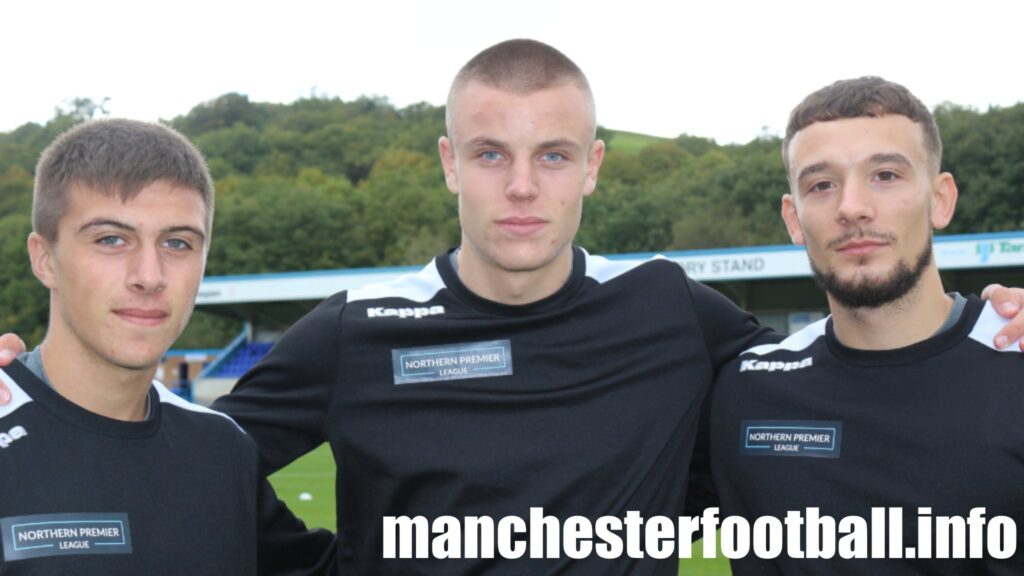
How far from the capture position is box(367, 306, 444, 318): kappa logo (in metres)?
3.78

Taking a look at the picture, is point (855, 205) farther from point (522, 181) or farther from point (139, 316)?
point (139, 316)

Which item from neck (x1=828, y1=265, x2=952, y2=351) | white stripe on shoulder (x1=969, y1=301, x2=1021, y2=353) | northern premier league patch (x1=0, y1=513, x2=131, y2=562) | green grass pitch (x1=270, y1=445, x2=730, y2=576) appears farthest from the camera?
green grass pitch (x1=270, y1=445, x2=730, y2=576)

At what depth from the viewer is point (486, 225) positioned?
A: 3.63 meters

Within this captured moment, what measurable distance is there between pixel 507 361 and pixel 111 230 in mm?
1290

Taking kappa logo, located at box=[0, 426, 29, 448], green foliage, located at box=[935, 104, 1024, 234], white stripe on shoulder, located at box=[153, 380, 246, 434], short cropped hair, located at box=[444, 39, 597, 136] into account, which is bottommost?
kappa logo, located at box=[0, 426, 29, 448]

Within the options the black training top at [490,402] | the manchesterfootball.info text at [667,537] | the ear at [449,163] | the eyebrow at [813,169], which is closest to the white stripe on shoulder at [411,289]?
the black training top at [490,402]

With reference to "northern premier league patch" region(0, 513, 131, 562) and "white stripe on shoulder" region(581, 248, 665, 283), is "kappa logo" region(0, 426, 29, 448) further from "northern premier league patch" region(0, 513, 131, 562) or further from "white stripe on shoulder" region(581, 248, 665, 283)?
"white stripe on shoulder" region(581, 248, 665, 283)

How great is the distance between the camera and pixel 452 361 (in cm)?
367

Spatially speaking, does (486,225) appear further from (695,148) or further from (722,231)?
(695,148)

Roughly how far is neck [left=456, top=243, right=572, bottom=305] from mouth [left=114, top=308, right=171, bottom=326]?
1.09 meters

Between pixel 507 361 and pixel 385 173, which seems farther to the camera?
pixel 385 173

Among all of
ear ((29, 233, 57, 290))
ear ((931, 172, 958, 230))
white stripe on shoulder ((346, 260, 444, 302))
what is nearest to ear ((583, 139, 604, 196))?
white stripe on shoulder ((346, 260, 444, 302))

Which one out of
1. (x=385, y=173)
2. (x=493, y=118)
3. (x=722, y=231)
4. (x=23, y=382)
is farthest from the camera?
(x=385, y=173)

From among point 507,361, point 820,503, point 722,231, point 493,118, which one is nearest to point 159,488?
point 507,361
